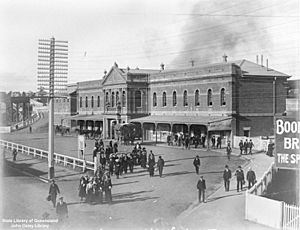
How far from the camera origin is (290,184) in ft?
54.3

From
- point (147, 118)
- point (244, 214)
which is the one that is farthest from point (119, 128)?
point (244, 214)

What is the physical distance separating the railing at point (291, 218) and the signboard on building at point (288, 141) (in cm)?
124

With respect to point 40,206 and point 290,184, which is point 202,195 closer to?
point 290,184

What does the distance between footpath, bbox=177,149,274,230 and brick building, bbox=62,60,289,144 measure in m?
12.5

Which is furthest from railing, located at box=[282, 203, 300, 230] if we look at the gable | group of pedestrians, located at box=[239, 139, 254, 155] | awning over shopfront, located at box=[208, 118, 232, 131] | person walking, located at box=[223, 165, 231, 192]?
the gable

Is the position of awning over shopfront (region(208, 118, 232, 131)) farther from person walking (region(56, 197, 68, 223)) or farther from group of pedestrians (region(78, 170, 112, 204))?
person walking (region(56, 197, 68, 223))

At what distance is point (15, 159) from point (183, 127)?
1330cm

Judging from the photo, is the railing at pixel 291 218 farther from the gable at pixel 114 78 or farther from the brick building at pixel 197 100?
the gable at pixel 114 78

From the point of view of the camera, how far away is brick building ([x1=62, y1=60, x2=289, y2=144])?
28.6m

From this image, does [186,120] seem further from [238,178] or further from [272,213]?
[272,213]

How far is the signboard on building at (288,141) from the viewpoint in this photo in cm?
1194

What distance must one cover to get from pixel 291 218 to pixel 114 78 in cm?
2866

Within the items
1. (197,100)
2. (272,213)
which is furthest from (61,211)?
(197,100)

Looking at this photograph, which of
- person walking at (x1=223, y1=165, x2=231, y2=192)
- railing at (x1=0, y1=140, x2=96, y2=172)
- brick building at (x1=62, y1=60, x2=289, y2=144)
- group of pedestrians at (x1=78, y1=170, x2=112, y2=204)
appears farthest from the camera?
brick building at (x1=62, y1=60, x2=289, y2=144)
